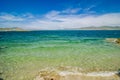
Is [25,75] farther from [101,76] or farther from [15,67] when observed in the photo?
[101,76]

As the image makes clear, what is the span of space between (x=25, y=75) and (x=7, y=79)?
50.0 inches

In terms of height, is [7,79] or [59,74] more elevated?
[59,74]

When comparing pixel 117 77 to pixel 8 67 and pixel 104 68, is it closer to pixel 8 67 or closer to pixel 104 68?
pixel 104 68

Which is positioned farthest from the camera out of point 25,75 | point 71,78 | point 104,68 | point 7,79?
point 104,68

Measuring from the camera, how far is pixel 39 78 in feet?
28.3

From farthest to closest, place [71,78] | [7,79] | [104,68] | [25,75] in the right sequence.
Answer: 1. [104,68]
2. [25,75]
3. [7,79]
4. [71,78]

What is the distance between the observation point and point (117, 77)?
885 centimetres

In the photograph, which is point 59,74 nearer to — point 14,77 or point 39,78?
point 39,78

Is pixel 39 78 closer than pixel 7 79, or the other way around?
pixel 39 78

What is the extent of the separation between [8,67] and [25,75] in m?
2.77

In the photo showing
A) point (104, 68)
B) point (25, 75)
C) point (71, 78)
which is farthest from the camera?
point (104, 68)

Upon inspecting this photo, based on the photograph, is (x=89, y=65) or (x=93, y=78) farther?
(x=89, y=65)

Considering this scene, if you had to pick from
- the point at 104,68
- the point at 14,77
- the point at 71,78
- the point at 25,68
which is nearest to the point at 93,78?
the point at 71,78

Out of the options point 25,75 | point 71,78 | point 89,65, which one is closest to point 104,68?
point 89,65
